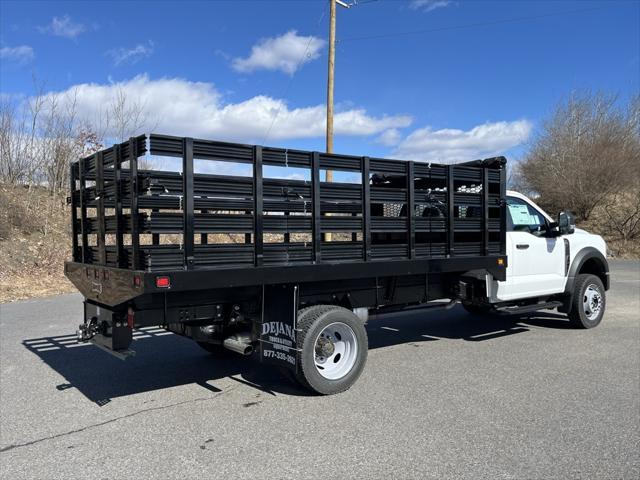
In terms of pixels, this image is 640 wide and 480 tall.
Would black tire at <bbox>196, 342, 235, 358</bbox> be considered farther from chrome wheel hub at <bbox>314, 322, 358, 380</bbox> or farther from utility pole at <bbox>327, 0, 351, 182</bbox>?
utility pole at <bbox>327, 0, 351, 182</bbox>

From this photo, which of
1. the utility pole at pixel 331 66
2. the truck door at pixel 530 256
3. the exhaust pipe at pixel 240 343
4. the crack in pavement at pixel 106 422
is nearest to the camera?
the crack in pavement at pixel 106 422

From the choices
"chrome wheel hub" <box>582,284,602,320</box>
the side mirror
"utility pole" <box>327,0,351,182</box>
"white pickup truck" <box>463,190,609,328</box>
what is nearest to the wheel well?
"white pickup truck" <box>463,190,609,328</box>

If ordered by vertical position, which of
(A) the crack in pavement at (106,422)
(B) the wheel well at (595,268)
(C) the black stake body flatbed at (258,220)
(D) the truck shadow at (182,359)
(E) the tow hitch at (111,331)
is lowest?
(A) the crack in pavement at (106,422)

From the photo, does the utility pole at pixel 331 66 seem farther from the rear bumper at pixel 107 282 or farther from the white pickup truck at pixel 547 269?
the rear bumper at pixel 107 282

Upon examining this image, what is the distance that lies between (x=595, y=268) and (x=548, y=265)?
148 centimetres

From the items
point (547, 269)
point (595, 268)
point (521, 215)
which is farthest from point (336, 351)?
point (595, 268)

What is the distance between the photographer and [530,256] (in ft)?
24.9

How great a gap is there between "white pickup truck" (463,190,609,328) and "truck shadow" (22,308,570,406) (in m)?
0.61

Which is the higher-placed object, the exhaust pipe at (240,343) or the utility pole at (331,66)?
the utility pole at (331,66)

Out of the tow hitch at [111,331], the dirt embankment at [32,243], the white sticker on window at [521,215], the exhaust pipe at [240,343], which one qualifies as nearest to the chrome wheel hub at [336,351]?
the exhaust pipe at [240,343]

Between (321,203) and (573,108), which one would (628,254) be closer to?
(573,108)

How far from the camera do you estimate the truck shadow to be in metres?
5.60

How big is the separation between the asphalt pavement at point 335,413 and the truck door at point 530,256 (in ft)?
2.46

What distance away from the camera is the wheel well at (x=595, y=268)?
28.4ft
